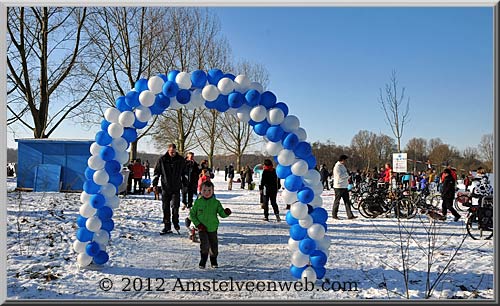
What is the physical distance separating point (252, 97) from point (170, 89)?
1.33 metres

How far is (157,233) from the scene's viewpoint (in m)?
8.95

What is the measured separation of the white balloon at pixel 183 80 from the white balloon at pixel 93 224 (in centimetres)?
255

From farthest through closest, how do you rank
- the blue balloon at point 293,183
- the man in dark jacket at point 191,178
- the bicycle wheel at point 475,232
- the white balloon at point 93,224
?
the man in dark jacket at point 191,178, the bicycle wheel at point 475,232, the white balloon at point 93,224, the blue balloon at point 293,183

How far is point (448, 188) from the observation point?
464 inches

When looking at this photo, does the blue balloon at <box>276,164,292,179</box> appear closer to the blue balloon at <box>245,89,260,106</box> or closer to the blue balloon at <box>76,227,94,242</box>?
the blue balloon at <box>245,89,260,106</box>

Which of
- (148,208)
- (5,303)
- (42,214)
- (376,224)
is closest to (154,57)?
(148,208)

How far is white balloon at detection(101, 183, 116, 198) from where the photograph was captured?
644cm

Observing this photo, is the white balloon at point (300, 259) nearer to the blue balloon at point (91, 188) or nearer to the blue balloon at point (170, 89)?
the blue balloon at point (170, 89)

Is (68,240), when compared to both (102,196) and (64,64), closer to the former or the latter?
(102,196)

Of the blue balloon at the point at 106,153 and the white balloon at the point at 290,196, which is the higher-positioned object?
the blue balloon at the point at 106,153

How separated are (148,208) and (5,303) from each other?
318 inches

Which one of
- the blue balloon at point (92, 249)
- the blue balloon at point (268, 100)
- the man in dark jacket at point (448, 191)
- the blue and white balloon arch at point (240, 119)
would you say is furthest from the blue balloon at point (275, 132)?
the man in dark jacket at point (448, 191)

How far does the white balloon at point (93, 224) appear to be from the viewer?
623 cm

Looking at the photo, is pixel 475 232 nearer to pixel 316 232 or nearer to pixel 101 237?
pixel 316 232
